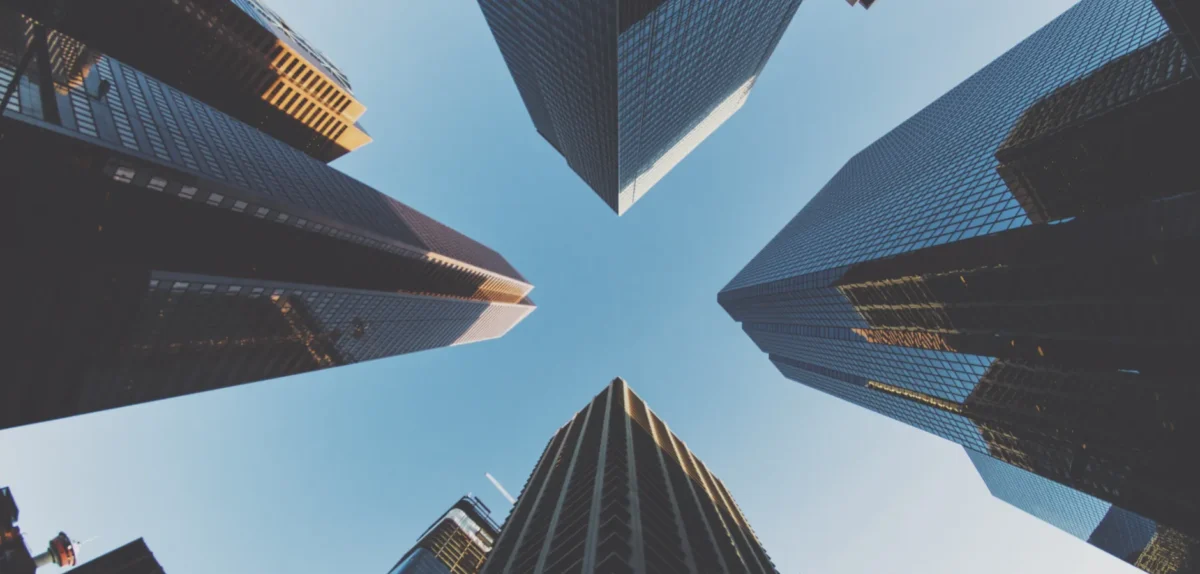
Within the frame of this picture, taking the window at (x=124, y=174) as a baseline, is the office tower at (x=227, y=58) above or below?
above

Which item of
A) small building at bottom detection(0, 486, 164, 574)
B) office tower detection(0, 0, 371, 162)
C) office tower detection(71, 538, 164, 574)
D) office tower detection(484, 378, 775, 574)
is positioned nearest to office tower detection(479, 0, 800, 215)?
office tower detection(0, 0, 371, 162)

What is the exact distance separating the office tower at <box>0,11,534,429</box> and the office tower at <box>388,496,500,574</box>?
2219 inches

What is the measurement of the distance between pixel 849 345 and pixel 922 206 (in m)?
38.9

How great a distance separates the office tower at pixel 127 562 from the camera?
143 feet

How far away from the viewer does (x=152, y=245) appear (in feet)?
166

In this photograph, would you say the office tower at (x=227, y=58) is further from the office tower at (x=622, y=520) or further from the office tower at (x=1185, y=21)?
the office tower at (x=1185, y=21)

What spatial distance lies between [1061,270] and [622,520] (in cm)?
4423

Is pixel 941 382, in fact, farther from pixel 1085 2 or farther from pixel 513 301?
pixel 513 301

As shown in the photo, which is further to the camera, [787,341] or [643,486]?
[787,341]

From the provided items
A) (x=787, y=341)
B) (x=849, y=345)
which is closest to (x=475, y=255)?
(x=787, y=341)

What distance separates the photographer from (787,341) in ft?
439

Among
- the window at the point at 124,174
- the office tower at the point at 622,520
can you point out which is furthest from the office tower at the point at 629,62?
the office tower at the point at 622,520

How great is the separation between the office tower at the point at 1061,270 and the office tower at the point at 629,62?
41107mm

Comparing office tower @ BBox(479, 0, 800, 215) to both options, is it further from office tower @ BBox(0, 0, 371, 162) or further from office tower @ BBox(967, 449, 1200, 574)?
office tower @ BBox(967, 449, 1200, 574)
